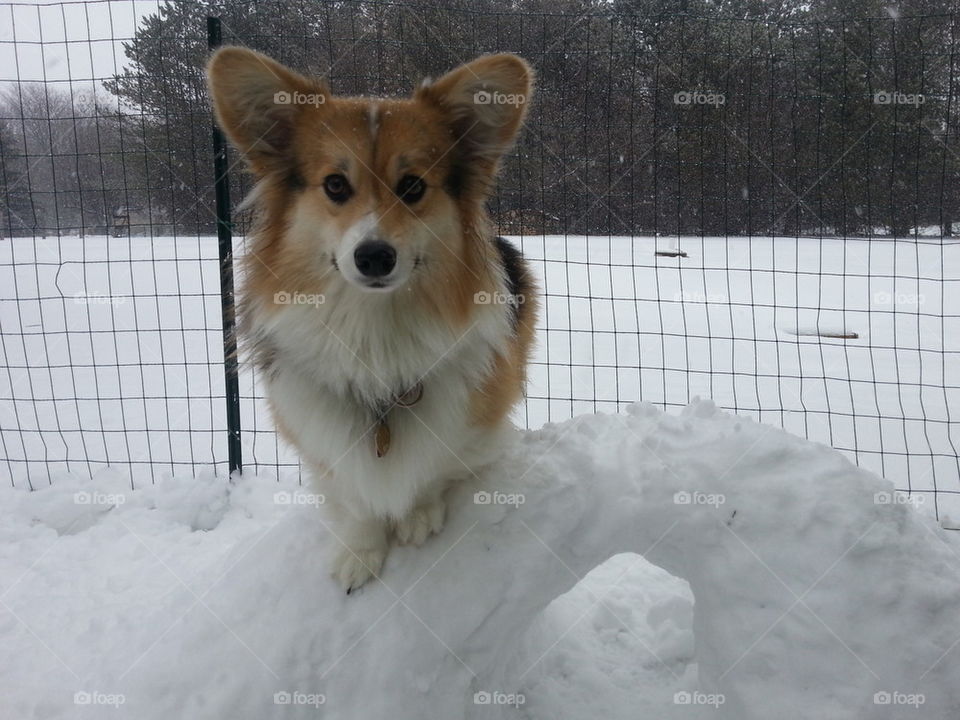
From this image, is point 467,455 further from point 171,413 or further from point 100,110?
point 100,110

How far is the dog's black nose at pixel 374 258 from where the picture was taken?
1.83 metres

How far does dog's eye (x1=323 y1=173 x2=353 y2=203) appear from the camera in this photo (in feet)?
6.62

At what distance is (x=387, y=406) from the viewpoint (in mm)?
2121

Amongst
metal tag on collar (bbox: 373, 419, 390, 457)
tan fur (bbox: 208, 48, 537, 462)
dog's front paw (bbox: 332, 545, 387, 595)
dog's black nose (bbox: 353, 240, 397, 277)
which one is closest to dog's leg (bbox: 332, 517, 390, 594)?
dog's front paw (bbox: 332, 545, 387, 595)

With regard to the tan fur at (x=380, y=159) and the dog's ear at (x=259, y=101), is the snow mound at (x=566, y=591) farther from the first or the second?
the dog's ear at (x=259, y=101)

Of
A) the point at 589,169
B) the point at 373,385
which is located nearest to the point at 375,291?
the point at 373,385

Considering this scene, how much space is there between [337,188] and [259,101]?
41 cm

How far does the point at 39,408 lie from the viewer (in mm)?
4902

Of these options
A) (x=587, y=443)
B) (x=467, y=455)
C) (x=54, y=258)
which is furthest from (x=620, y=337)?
(x=54, y=258)

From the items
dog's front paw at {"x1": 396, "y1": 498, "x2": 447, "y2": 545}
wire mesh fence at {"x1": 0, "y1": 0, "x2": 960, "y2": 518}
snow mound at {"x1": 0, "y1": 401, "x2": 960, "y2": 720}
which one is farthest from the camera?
wire mesh fence at {"x1": 0, "y1": 0, "x2": 960, "y2": 518}

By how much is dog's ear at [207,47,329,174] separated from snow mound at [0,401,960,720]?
1.32m

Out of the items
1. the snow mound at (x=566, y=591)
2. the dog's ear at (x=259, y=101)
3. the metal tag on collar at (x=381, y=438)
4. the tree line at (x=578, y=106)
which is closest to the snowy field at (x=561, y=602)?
the snow mound at (x=566, y=591)

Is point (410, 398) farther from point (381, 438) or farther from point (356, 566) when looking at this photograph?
point (356, 566)

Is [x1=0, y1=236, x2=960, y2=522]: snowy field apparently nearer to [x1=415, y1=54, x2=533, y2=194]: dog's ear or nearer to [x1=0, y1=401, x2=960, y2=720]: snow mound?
[x1=0, y1=401, x2=960, y2=720]: snow mound
